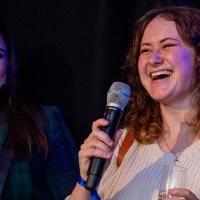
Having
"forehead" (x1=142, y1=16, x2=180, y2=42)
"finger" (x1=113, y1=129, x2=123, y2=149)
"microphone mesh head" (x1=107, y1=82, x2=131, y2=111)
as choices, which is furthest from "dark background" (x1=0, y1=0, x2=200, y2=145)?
"microphone mesh head" (x1=107, y1=82, x2=131, y2=111)

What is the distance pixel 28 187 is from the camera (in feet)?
7.33

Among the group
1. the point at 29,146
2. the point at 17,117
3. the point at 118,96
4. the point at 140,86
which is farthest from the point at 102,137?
the point at 17,117

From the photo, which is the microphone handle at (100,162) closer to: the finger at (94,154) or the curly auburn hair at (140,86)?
the finger at (94,154)

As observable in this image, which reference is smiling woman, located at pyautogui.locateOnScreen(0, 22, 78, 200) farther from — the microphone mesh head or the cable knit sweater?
the microphone mesh head

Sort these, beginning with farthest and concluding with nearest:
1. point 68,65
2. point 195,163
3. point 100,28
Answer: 1. point 68,65
2. point 100,28
3. point 195,163

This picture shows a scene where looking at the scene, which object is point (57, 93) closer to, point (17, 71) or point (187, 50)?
point (17, 71)

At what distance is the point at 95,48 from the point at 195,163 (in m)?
0.92

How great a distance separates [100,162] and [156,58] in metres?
0.56

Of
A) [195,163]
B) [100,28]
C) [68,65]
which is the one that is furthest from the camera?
[68,65]

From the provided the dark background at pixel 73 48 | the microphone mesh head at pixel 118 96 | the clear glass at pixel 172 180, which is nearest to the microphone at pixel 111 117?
the microphone mesh head at pixel 118 96

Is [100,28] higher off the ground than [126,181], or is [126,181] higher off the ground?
[100,28]

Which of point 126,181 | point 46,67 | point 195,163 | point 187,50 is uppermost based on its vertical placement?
point 187,50

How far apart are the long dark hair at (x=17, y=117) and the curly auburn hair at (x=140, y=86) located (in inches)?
21.1

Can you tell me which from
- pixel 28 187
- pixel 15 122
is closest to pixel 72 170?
pixel 28 187
